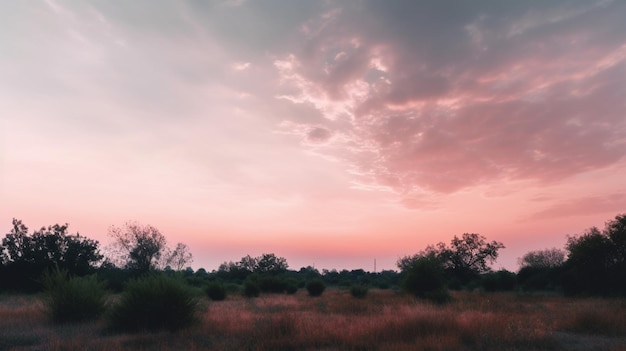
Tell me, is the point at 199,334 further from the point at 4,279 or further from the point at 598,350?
the point at 4,279

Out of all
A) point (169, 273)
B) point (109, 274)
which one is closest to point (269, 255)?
point (109, 274)

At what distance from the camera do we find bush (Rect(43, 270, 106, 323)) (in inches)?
597

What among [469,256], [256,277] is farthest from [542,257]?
[256,277]

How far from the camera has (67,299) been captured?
15.2m

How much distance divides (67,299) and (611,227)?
3390 cm

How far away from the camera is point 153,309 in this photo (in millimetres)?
13461

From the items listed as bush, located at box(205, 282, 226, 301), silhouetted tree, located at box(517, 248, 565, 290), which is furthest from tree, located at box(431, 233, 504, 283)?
bush, located at box(205, 282, 226, 301)

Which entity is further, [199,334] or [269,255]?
[269,255]

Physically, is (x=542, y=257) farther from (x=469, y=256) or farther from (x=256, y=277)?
(x=256, y=277)

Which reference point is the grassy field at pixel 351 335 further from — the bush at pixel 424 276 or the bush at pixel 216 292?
the bush at pixel 216 292

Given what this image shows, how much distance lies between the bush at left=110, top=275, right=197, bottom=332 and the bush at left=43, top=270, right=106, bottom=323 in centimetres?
248

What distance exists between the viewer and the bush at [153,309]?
13336 mm

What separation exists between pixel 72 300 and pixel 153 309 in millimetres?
3995

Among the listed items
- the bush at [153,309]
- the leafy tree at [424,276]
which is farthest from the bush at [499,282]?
the bush at [153,309]
